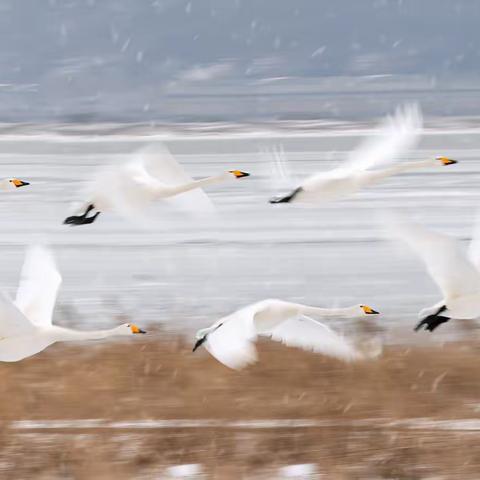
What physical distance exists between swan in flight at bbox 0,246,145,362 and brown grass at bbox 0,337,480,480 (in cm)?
86

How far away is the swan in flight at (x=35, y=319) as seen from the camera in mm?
5168

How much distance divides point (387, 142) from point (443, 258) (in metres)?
0.76

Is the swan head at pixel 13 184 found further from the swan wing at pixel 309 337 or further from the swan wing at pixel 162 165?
the swan wing at pixel 309 337

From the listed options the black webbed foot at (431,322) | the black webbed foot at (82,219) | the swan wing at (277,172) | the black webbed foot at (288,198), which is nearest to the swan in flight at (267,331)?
the black webbed foot at (431,322)

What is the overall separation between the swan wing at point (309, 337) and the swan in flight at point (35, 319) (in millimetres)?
576

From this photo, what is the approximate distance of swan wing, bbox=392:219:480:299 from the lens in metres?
4.95

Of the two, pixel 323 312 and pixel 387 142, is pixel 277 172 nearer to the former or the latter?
pixel 387 142

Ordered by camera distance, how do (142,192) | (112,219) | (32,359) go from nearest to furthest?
(142,192)
(32,359)
(112,219)

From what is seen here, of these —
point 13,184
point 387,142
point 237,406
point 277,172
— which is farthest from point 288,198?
point 237,406

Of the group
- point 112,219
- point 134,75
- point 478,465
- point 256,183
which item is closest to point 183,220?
point 112,219

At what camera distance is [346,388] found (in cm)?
687

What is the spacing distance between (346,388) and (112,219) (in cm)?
600

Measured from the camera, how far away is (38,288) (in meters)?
5.67

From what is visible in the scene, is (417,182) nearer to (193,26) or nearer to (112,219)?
(112,219)
